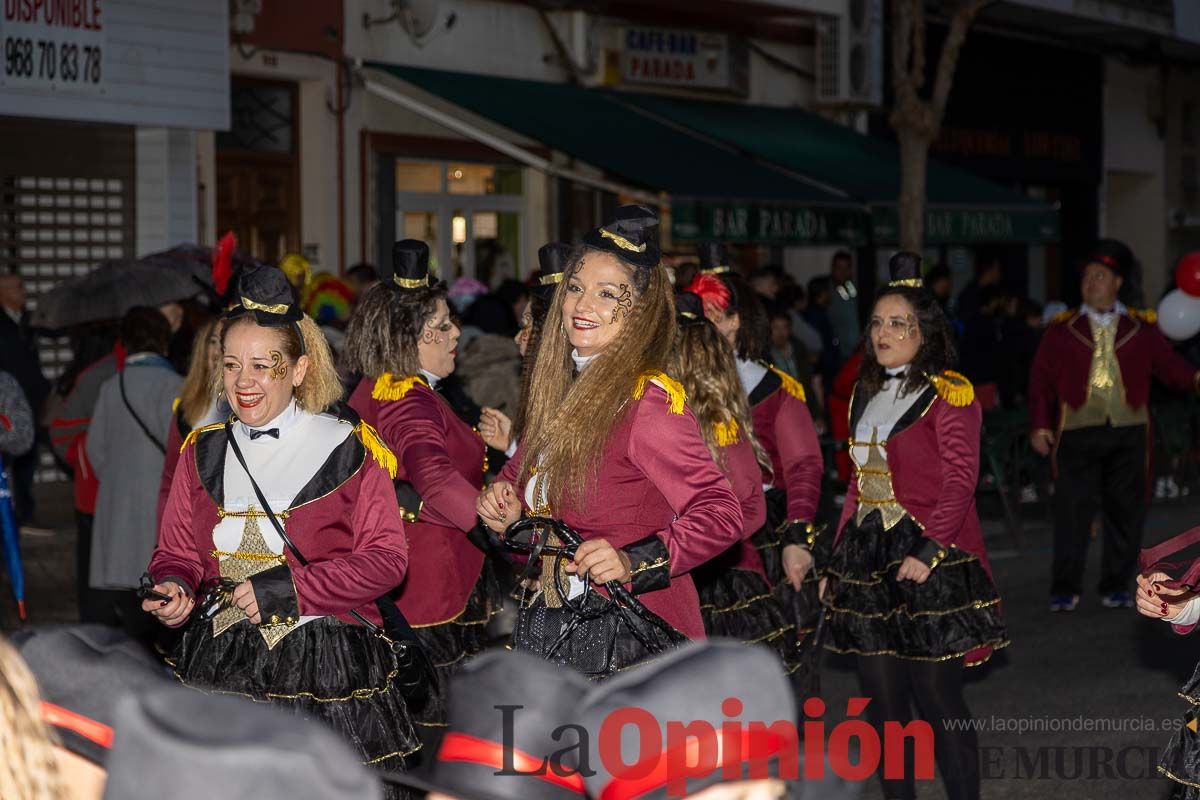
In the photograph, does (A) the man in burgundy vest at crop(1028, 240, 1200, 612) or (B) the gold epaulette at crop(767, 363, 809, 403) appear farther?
(A) the man in burgundy vest at crop(1028, 240, 1200, 612)

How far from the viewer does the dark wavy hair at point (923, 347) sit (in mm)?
6191

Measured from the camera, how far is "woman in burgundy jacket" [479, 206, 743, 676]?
4.18m

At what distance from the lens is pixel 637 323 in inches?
170

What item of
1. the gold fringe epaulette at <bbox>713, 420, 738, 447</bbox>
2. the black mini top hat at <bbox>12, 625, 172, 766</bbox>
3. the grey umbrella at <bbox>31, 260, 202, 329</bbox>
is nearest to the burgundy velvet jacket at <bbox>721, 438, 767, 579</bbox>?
the gold fringe epaulette at <bbox>713, 420, 738, 447</bbox>

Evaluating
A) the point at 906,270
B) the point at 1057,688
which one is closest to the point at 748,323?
the point at 906,270

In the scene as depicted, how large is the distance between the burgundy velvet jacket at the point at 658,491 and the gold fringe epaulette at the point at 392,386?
1.71 meters

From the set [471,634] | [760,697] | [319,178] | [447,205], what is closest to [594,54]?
[447,205]

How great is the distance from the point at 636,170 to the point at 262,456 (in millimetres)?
10752

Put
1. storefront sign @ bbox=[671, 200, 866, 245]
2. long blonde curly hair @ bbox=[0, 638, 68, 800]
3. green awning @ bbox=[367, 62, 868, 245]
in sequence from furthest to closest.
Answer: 1. green awning @ bbox=[367, 62, 868, 245]
2. storefront sign @ bbox=[671, 200, 866, 245]
3. long blonde curly hair @ bbox=[0, 638, 68, 800]

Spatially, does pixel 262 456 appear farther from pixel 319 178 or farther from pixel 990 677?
pixel 319 178

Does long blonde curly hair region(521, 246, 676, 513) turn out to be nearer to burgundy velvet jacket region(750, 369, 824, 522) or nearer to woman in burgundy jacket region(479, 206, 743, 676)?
woman in burgundy jacket region(479, 206, 743, 676)

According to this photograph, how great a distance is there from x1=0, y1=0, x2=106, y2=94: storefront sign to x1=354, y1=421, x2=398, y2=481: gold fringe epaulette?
8.44m

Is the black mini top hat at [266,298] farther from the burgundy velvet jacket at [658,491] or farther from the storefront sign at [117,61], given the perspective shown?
the storefront sign at [117,61]

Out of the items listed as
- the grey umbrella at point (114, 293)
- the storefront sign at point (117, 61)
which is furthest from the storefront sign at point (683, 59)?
the grey umbrella at point (114, 293)
